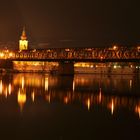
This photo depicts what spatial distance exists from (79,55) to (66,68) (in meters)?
11.7

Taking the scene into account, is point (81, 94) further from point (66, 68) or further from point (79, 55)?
point (79, 55)

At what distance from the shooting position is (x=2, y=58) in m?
146

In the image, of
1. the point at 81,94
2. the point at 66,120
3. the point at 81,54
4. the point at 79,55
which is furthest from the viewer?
the point at 79,55

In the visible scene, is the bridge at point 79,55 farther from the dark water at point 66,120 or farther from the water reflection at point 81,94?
the dark water at point 66,120

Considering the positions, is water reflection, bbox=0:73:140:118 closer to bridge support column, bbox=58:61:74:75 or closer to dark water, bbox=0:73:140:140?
dark water, bbox=0:73:140:140

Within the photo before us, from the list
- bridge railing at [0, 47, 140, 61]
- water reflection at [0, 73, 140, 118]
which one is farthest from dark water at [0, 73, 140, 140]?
bridge railing at [0, 47, 140, 61]

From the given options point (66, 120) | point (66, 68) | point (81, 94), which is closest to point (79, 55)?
point (66, 68)

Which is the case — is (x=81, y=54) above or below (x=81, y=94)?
above

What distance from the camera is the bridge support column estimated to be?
364 ft

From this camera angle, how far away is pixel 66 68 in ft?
377

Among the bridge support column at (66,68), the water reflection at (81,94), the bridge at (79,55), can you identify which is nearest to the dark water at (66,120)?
the water reflection at (81,94)

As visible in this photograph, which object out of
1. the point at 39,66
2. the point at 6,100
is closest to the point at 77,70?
the point at 39,66

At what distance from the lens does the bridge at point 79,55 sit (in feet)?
366

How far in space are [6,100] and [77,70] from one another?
104696mm
